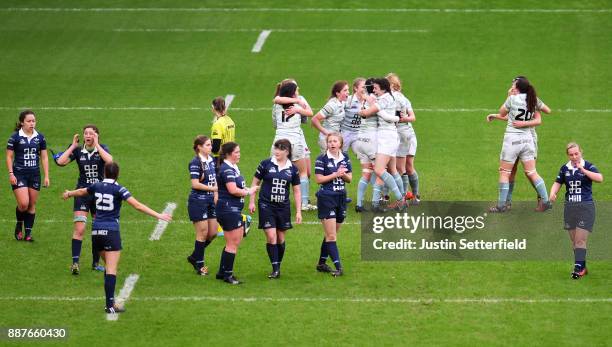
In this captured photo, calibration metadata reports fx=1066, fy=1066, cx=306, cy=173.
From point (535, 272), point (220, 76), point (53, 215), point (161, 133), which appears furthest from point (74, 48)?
point (535, 272)

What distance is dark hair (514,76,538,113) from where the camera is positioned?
1878 centimetres

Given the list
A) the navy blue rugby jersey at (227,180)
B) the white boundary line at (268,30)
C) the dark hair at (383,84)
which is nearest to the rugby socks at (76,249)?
the navy blue rugby jersey at (227,180)

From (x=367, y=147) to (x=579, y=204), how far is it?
458 cm

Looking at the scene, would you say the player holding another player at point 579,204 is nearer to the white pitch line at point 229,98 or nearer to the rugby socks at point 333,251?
the rugby socks at point 333,251

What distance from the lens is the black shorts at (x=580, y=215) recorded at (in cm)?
1577

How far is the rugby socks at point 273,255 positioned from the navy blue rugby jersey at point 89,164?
2.91 m

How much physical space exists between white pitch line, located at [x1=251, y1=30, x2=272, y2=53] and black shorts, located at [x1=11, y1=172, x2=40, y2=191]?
14.4 metres

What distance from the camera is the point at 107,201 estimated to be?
47.6ft

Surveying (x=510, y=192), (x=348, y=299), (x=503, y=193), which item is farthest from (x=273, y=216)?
(x=510, y=192)

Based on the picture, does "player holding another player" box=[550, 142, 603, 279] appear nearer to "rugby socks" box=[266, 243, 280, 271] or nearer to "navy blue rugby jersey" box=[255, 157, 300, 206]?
"navy blue rugby jersey" box=[255, 157, 300, 206]

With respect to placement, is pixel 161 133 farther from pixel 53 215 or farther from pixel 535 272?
pixel 535 272

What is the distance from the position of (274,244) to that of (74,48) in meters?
17.9

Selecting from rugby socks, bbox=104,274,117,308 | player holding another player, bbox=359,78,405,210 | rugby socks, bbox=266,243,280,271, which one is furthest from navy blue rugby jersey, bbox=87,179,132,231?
player holding another player, bbox=359,78,405,210

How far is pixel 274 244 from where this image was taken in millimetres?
15828
